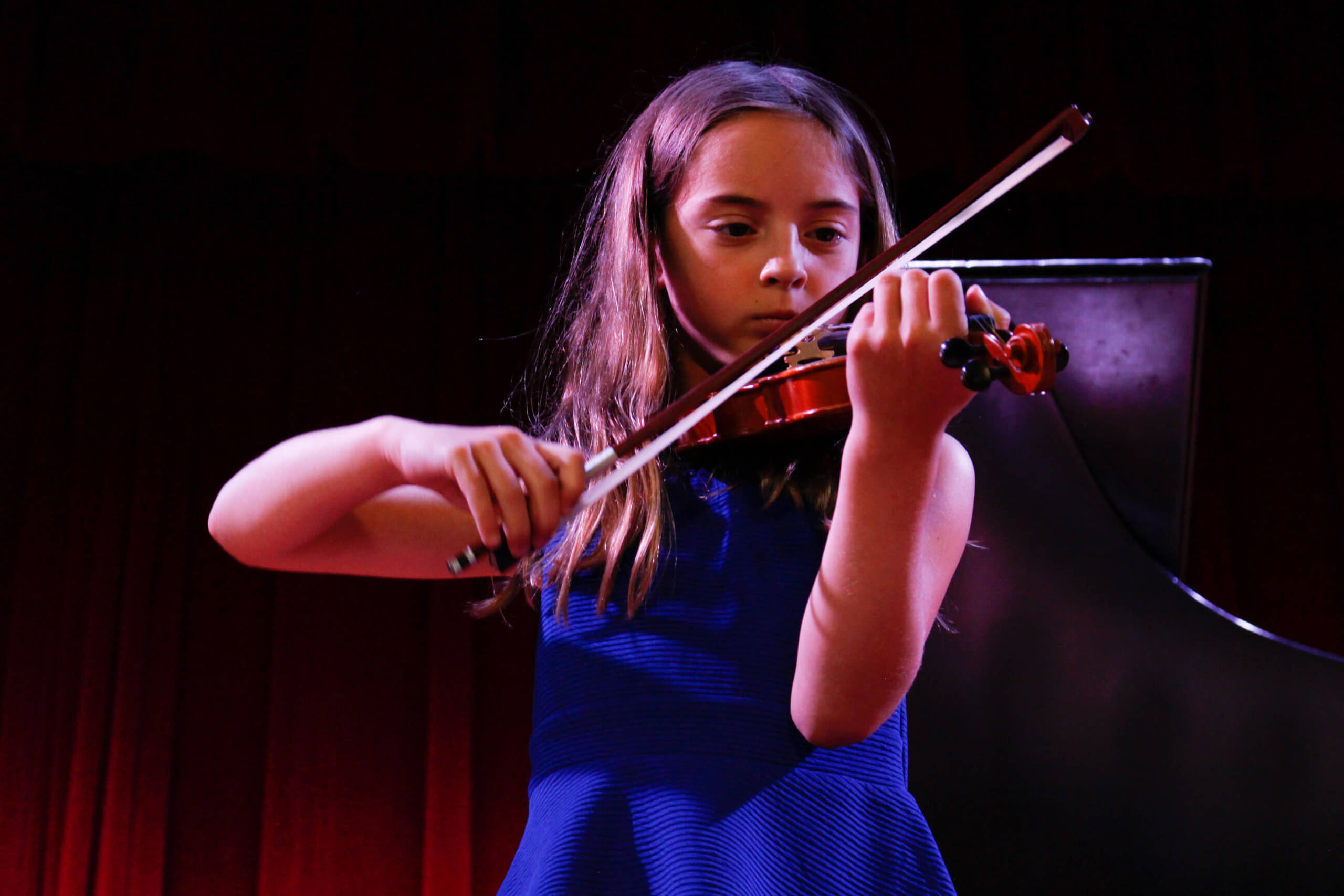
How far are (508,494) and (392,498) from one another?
0.97 ft

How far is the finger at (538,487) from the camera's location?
51cm

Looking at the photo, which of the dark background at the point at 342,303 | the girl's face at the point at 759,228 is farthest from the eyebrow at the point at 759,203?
the dark background at the point at 342,303

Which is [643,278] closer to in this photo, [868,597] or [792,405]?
[792,405]

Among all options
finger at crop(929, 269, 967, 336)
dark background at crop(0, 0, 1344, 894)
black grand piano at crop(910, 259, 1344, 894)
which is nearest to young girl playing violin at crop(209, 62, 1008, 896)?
finger at crop(929, 269, 967, 336)

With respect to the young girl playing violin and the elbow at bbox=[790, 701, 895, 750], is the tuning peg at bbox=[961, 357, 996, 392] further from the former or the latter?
the elbow at bbox=[790, 701, 895, 750]

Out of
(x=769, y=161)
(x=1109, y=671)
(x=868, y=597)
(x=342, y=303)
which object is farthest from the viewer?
(x=342, y=303)

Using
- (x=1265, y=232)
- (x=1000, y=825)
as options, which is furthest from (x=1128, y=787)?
(x=1265, y=232)

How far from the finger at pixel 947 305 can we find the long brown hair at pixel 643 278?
0.25 meters

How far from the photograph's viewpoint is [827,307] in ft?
2.34

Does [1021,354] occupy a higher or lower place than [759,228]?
lower

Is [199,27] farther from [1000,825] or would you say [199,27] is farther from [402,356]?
[1000,825]

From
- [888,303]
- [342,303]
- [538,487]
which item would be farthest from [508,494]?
[342,303]

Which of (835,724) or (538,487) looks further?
(835,724)

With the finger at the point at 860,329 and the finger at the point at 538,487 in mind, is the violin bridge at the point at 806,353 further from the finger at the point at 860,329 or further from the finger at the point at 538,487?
the finger at the point at 538,487
